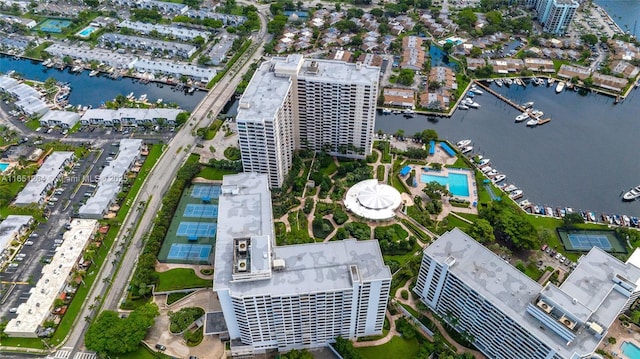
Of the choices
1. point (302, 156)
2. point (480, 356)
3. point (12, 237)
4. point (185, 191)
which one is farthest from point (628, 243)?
point (12, 237)

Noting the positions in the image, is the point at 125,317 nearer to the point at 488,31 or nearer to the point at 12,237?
the point at 12,237

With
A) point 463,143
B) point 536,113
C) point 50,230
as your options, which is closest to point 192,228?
point 50,230

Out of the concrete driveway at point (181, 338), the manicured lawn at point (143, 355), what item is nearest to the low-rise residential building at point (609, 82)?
the concrete driveway at point (181, 338)

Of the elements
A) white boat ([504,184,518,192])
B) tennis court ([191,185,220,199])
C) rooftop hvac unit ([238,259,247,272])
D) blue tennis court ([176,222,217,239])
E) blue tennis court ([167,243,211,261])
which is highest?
rooftop hvac unit ([238,259,247,272])

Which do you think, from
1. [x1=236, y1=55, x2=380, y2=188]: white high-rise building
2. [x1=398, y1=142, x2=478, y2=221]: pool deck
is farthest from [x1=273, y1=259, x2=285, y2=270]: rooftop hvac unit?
[x1=398, y1=142, x2=478, y2=221]: pool deck

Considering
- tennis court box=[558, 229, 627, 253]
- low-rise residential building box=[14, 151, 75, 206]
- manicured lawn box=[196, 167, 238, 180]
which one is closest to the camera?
tennis court box=[558, 229, 627, 253]

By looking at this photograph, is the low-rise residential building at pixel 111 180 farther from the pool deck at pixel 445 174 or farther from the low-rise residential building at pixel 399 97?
the low-rise residential building at pixel 399 97

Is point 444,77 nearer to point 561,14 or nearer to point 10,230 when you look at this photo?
point 561,14

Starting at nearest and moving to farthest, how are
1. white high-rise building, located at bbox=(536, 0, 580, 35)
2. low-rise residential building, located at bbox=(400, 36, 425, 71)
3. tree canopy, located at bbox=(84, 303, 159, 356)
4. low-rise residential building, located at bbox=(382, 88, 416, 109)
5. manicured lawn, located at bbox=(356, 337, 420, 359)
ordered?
tree canopy, located at bbox=(84, 303, 159, 356) < manicured lawn, located at bbox=(356, 337, 420, 359) < low-rise residential building, located at bbox=(382, 88, 416, 109) < low-rise residential building, located at bbox=(400, 36, 425, 71) < white high-rise building, located at bbox=(536, 0, 580, 35)

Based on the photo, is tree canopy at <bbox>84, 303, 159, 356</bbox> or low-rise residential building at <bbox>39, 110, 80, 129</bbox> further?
low-rise residential building at <bbox>39, 110, 80, 129</bbox>

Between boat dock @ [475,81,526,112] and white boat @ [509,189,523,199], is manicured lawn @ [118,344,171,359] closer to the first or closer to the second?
white boat @ [509,189,523,199]
